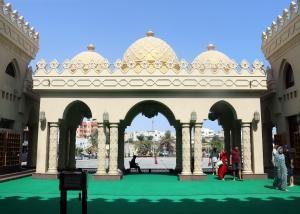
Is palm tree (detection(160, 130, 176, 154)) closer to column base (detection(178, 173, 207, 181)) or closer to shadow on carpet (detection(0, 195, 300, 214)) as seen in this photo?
column base (detection(178, 173, 207, 181))

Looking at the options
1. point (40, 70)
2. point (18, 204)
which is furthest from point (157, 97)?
point (18, 204)

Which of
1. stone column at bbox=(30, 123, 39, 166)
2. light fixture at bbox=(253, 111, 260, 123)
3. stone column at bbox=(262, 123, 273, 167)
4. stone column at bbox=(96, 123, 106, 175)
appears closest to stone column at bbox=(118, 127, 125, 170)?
stone column at bbox=(96, 123, 106, 175)

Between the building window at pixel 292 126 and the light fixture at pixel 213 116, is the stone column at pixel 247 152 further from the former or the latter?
the light fixture at pixel 213 116

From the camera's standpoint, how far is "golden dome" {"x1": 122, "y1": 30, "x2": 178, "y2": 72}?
16223 mm

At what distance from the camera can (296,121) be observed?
46.3ft

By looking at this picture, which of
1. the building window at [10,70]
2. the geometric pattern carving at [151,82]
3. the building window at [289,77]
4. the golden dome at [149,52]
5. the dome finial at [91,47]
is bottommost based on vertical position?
the geometric pattern carving at [151,82]

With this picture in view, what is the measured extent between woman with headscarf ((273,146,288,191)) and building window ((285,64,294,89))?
542 cm

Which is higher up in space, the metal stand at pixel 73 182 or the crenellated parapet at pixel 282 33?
the crenellated parapet at pixel 282 33

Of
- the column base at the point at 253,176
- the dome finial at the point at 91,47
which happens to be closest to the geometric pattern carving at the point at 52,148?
the dome finial at the point at 91,47

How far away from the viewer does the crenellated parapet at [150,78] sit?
1369cm

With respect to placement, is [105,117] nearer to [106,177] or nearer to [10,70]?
[106,177]

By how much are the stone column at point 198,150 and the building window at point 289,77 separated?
498cm

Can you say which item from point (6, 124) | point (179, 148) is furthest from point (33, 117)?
point (179, 148)

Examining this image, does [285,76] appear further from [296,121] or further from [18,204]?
[18,204]
